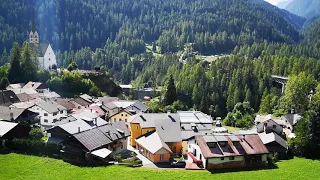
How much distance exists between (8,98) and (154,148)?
3950 cm

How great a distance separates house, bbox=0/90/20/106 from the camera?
72000mm

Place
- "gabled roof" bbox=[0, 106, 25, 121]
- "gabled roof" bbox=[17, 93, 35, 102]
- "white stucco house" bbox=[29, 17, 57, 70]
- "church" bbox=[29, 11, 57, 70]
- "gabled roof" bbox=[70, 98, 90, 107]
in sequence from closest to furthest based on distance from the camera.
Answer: "gabled roof" bbox=[0, 106, 25, 121]
"gabled roof" bbox=[17, 93, 35, 102]
"gabled roof" bbox=[70, 98, 90, 107]
"white stucco house" bbox=[29, 17, 57, 70]
"church" bbox=[29, 11, 57, 70]

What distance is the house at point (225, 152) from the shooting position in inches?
1838

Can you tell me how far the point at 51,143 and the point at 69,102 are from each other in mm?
28595

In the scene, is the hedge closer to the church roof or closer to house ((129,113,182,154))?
house ((129,113,182,154))

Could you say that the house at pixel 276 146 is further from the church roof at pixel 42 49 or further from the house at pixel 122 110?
the church roof at pixel 42 49

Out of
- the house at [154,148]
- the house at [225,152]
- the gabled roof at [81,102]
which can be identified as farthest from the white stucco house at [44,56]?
the house at [225,152]

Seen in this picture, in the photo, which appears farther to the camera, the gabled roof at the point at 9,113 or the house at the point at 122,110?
the house at the point at 122,110

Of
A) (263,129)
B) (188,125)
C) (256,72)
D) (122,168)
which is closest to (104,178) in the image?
(122,168)

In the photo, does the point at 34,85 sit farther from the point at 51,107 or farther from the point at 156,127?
the point at 156,127

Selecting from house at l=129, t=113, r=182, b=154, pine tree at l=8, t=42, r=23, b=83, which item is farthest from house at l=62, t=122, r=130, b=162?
pine tree at l=8, t=42, r=23, b=83

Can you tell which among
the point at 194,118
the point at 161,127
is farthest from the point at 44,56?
the point at 161,127

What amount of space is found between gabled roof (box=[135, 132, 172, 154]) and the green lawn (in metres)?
5.04

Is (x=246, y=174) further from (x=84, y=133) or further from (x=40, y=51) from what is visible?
(x=40, y=51)
